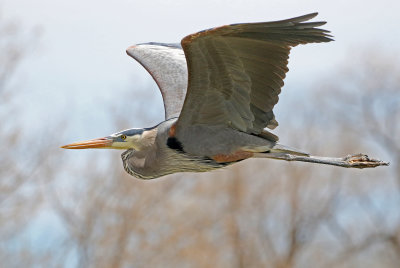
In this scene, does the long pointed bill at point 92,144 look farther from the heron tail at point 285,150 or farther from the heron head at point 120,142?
the heron tail at point 285,150

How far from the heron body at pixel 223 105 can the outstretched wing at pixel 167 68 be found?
0.53 meters

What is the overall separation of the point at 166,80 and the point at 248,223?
18575 millimetres

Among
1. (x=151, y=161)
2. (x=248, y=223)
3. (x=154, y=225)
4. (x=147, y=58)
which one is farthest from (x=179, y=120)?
(x=248, y=223)

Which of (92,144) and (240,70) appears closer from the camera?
(240,70)

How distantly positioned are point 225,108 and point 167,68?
63.6 inches

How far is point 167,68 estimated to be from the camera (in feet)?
26.0

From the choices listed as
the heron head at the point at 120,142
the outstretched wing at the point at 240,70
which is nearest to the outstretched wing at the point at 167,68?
the heron head at the point at 120,142

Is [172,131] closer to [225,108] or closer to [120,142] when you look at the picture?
[225,108]

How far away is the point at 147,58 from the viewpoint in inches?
319

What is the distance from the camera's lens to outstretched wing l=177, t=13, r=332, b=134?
5812 millimetres

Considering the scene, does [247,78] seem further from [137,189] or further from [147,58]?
[137,189]

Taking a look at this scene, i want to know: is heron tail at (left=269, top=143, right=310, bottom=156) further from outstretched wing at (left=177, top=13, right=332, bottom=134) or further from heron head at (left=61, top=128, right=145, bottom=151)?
heron head at (left=61, top=128, right=145, bottom=151)

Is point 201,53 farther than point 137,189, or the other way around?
point 137,189

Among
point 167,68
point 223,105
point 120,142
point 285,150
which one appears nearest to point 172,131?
point 223,105
